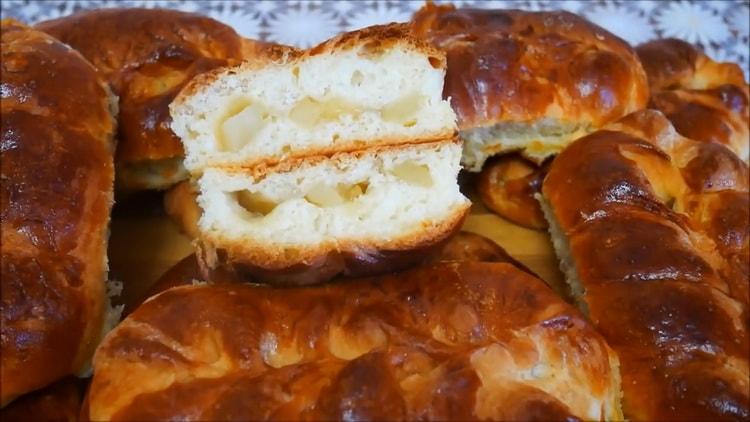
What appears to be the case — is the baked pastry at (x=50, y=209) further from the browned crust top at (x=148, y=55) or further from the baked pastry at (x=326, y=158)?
the baked pastry at (x=326, y=158)

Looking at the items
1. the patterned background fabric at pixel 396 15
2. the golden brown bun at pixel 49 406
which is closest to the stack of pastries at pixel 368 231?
the golden brown bun at pixel 49 406

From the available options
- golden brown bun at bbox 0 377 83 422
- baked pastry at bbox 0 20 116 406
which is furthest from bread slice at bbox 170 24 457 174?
golden brown bun at bbox 0 377 83 422

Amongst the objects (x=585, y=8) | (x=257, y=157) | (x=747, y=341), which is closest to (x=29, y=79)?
(x=257, y=157)

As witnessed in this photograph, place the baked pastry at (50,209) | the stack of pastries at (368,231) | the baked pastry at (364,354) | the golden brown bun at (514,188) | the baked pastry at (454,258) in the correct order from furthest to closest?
the golden brown bun at (514,188), the baked pastry at (454,258), the baked pastry at (50,209), the stack of pastries at (368,231), the baked pastry at (364,354)

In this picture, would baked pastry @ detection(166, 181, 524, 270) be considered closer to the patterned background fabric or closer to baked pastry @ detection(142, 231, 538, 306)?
baked pastry @ detection(142, 231, 538, 306)

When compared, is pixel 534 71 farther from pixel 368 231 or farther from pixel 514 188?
pixel 368 231

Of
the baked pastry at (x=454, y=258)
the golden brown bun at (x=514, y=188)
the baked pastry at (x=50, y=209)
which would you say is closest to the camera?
the baked pastry at (x=50, y=209)

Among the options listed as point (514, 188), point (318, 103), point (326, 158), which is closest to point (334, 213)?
point (326, 158)
